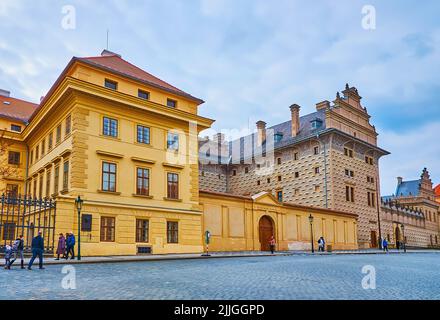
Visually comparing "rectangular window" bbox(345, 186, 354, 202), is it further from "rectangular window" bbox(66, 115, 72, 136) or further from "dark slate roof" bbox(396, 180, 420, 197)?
"dark slate roof" bbox(396, 180, 420, 197)

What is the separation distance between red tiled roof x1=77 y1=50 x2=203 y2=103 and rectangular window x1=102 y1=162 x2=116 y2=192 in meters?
6.19

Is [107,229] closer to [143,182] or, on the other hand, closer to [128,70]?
[143,182]

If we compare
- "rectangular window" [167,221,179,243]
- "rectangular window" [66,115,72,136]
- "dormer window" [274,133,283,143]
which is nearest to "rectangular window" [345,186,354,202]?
"dormer window" [274,133,283,143]

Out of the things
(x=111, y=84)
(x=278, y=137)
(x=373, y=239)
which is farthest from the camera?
(x=278, y=137)

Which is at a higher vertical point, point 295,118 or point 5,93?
point 5,93

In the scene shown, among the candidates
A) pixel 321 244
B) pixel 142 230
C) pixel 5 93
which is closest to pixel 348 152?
pixel 321 244

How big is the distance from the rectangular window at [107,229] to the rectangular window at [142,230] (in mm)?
1787

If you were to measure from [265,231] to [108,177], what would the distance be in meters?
15.8

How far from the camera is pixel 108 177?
90.2 ft

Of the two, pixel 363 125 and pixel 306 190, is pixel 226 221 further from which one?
pixel 363 125

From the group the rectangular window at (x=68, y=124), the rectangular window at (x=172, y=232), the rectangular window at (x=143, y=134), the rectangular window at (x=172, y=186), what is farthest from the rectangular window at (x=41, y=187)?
the rectangular window at (x=172, y=232)

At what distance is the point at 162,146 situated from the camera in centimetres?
3052

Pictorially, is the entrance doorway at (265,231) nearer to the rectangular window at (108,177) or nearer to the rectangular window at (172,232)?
the rectangular window at (172,232)
